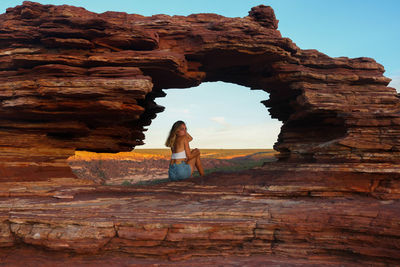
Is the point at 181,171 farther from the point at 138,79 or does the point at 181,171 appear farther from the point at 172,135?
the point at 138,79

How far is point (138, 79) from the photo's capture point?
35.0 ft

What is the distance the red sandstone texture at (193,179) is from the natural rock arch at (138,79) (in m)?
0.06

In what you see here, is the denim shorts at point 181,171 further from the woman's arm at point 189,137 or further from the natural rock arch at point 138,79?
the natural rock arch at point 138,79

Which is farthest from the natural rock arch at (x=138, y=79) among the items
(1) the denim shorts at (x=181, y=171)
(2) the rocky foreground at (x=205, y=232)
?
(2) the rocky foreground at (x=205, y=232)

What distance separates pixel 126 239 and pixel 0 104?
8.15 m

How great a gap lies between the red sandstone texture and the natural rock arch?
58 mm

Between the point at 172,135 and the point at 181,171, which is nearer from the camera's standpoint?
the point at 181,171

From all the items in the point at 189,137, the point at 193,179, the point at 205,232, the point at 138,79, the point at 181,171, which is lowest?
the point at 205,232

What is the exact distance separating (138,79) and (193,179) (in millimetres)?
4685

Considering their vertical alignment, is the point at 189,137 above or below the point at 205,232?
above

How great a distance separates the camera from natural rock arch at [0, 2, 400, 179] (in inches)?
429

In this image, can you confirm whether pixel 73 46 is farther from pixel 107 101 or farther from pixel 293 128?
pixel 293 128

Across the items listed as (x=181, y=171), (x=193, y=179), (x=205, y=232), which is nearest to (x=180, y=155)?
(x=181, y=171)

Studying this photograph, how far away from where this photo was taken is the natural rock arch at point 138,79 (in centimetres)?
1090
